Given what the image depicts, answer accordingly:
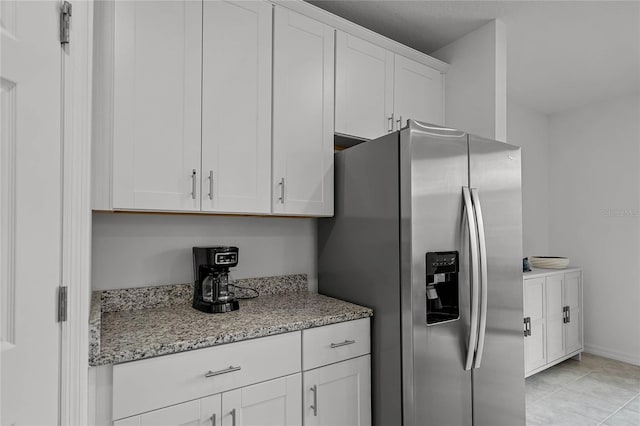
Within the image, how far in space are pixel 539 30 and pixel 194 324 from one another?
9.54ft

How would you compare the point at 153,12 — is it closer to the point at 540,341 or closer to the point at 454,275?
the point at 454,275

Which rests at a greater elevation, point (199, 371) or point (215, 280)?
point (215, 280)

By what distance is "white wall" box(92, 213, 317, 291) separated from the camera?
180 cm

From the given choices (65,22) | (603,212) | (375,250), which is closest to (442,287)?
(375,250)

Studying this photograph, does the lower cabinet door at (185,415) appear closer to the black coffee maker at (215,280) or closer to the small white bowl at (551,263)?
the black coffee maker at (215,280)

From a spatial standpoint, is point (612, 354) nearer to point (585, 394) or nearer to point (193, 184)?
point (585, 394)

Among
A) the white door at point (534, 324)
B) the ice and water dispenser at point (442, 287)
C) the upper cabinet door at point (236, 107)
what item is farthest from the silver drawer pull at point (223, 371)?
the white door at point (534, 324)

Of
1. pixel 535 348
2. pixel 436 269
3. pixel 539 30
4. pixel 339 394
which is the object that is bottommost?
pixel 535 348

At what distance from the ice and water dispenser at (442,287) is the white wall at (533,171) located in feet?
8.99

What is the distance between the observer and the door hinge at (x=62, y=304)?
1036 millimetres

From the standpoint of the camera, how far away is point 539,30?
2572 millimetres

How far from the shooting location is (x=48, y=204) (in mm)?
997

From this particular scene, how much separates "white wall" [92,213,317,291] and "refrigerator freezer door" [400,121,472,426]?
0.86 meters

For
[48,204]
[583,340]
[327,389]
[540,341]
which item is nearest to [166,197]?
[48,204]
